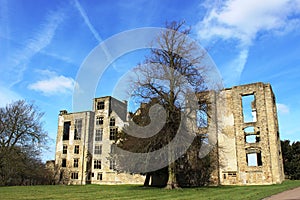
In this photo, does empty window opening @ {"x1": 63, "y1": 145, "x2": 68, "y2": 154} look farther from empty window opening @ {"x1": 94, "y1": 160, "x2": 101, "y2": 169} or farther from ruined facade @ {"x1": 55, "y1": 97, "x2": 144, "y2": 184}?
empty window opening @ {"x1": 94, "y1": 160, "x2": 101, "y2": 169}

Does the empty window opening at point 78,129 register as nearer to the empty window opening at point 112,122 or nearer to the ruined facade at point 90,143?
the ruined facade at point 90,143

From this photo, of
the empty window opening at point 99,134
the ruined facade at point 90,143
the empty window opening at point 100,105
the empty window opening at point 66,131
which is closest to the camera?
the ruined facade at point 90,143

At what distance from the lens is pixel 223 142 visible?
32.6m

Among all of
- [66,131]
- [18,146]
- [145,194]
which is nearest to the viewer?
[145,194]

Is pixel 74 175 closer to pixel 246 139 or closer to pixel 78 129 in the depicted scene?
pixel 78 129

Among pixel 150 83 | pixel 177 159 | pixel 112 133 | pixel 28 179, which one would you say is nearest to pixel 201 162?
pixel 177 159

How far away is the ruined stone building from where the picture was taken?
2995cm

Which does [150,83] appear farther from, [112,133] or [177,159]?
[112,133]

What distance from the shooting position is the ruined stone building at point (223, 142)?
29953 mm

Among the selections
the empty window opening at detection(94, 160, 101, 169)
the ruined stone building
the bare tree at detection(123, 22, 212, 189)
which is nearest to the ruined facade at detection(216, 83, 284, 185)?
the ruined stone building

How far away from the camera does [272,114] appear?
3086 centimetres

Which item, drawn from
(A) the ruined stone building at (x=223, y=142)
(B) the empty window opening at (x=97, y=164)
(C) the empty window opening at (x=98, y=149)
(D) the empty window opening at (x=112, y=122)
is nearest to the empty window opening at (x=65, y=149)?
(A) the ruined stone building at (x=223, y=142)

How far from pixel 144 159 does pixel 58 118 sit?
2997 centimetres

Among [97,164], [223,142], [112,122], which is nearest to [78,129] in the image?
[112,122]
